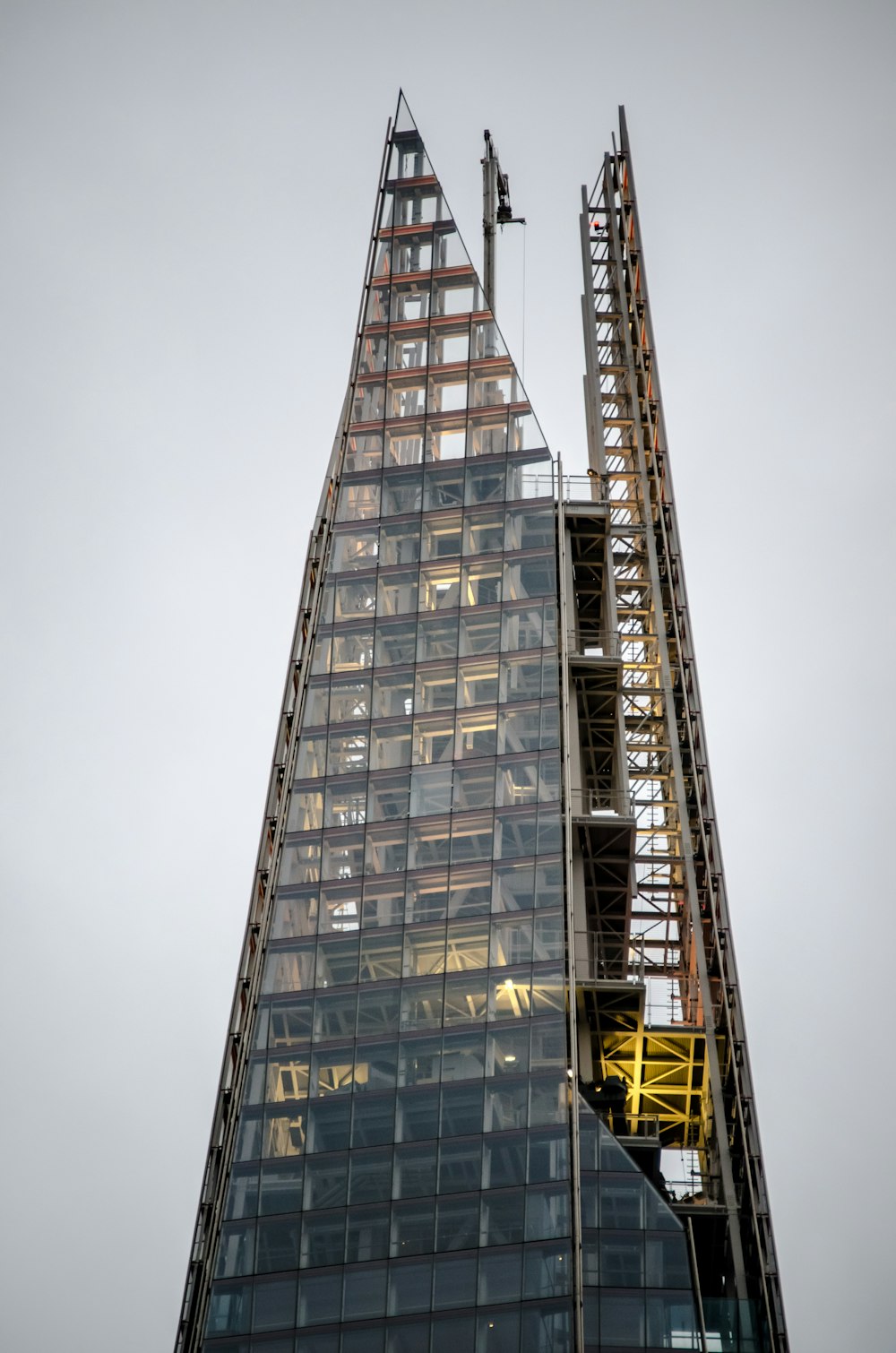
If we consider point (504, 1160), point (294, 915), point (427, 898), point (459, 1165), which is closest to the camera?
point (504, 1160)

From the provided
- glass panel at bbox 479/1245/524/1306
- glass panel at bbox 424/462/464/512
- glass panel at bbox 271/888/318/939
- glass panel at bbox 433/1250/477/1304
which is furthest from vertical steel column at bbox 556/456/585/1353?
glass panel at bbox 271/888/318/939

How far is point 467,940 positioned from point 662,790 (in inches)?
991

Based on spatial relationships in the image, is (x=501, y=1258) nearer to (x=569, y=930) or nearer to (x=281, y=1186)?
(x=281, y=1186)

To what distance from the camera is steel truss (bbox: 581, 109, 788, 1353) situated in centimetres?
6594

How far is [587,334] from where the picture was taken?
97500 millimetres

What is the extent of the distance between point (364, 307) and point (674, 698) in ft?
78.2

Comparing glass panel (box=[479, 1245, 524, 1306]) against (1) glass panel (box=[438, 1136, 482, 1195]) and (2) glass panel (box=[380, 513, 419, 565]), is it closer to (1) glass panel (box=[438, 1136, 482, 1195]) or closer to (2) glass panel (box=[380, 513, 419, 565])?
(1) glass panel (box=[438, 1136, 482, 1195])

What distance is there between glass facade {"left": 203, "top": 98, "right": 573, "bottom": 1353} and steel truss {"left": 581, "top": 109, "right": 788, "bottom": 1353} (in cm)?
591

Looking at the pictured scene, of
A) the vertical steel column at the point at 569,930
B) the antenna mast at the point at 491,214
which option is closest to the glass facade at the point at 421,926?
the vertical steel column at the point at 569,930

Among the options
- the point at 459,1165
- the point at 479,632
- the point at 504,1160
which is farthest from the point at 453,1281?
the point at 479,632

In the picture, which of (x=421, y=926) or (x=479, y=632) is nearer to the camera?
(x=421, y=926)

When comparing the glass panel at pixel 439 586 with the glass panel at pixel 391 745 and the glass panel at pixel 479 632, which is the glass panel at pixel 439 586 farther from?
the glass panel at pixel 391 745

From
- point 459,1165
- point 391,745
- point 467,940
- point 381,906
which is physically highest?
point 391,745

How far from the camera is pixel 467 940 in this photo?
210ft
